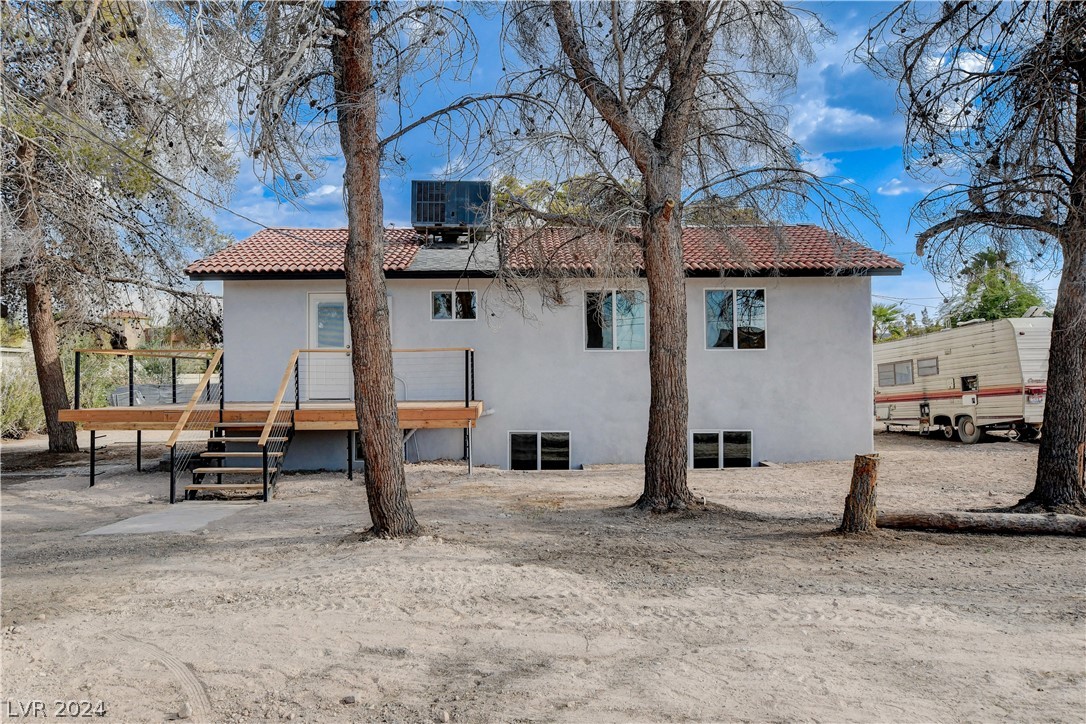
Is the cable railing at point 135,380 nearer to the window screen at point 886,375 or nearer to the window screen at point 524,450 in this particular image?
the window screen at point 524,450

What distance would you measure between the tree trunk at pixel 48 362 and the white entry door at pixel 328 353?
22.0ft

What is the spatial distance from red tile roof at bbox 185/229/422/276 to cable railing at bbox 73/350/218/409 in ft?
6.08

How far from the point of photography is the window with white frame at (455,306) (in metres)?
13.7

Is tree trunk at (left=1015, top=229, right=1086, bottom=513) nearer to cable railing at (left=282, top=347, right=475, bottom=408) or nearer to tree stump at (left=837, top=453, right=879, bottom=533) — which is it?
tree stump at (left=837, top=453, right=879, bottom=533)

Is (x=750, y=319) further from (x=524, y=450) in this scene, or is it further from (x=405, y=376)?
(x=405, y=376)

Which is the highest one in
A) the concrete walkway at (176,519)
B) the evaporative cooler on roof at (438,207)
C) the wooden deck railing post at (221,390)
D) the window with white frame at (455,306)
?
the evaporative cooler on roof at (438,207)

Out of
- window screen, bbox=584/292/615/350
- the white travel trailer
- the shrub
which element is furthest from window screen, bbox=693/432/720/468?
the shrub

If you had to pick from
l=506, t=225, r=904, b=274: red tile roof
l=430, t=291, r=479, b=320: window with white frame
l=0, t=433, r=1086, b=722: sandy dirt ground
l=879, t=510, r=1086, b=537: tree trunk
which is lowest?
l=0, t=433, r=1086, b=722: sandy dirt ground

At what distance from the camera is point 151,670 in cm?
389

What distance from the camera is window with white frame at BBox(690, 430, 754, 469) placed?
13781 millimetres

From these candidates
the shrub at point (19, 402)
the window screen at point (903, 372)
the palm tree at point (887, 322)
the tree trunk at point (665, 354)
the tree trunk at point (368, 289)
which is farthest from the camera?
the palm tree at point (887, 322)

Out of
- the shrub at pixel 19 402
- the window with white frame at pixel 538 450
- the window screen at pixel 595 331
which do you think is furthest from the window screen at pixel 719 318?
the shrub at pixel 19 402

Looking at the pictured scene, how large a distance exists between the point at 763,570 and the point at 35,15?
26.7ft

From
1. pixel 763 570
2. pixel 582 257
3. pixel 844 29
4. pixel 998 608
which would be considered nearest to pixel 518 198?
pixel 582 257
